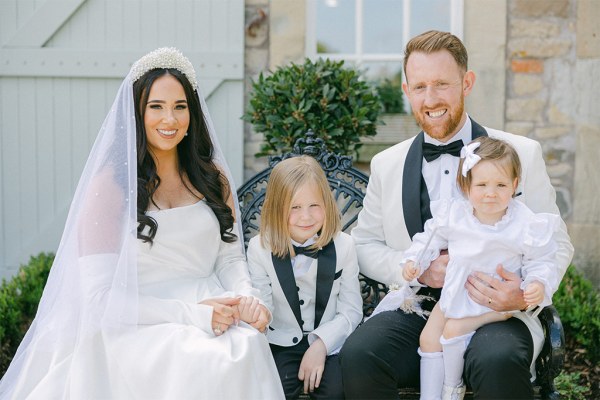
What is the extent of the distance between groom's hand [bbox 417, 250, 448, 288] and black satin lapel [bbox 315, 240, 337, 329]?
0.41 metres

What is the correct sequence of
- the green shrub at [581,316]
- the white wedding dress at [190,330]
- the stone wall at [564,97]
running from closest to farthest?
the white wedding dress at [190,330], the green shrub at [581,316], the stone wall at [564,97]

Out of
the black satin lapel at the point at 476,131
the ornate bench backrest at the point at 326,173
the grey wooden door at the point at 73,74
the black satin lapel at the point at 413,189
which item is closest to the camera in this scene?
the black satin lapel at the point at 413,189

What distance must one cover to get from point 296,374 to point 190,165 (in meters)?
1.11

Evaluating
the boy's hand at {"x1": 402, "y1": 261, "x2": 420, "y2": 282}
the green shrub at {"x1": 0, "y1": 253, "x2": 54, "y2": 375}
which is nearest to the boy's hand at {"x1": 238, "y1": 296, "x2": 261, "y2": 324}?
the boy's hand at {"x1": 402, "y1": 261, "x2": 420, "y2": 282}

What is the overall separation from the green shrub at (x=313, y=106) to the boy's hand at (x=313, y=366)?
1722 millimetres

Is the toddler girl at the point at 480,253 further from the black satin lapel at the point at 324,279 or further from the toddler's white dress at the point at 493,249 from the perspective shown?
the black satin lapel at the point at 324,279

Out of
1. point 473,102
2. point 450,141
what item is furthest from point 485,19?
point 450,141

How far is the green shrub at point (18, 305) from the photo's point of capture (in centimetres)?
429

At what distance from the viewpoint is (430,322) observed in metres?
3.01

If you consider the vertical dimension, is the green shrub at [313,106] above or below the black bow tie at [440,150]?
above

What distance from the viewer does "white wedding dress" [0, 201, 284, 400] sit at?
105 inches

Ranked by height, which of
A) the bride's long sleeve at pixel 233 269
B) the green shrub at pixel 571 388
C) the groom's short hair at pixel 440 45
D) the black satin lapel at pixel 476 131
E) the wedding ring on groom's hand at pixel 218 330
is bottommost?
the green shrub at pixel 571 388

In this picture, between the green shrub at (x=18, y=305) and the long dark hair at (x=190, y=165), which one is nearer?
the long dark hair at (x=190, y=165)

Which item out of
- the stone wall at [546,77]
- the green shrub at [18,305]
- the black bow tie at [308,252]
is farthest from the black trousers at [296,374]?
the stone wall at [546,77]
